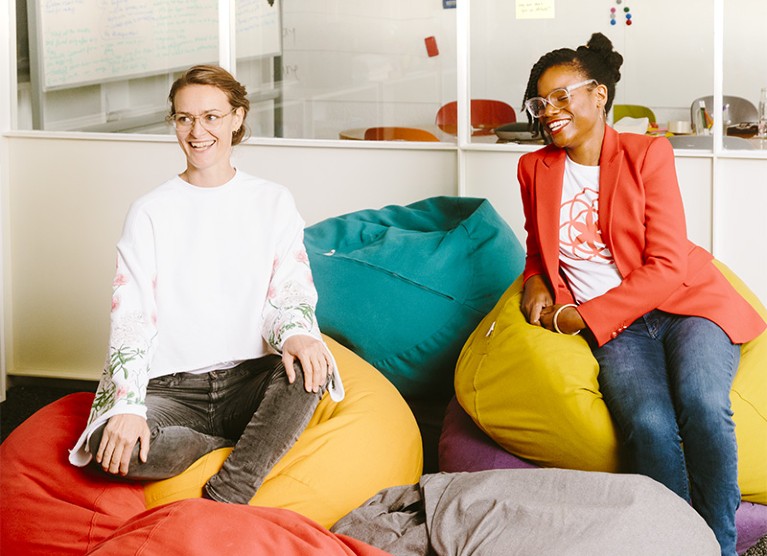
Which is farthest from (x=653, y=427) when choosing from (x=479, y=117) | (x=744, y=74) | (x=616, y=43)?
(x=616, y=43)

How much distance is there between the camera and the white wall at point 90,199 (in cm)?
372

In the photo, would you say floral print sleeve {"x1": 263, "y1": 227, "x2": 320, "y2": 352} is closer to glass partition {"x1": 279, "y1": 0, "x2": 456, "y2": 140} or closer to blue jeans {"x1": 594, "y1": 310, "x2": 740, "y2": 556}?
blue jeans {"x1": 594, "y1": 310, "x2": 740, "y2": 556}

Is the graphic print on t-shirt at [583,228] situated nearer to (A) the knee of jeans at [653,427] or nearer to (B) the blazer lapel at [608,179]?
(B) the blazer lapel at [608,179]

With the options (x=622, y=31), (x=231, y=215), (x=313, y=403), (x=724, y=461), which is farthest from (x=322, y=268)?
(x=622, y=31)

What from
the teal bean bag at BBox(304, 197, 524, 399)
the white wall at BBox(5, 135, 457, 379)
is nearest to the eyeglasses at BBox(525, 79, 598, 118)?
the teal bean bag at BBox(304, 197, 524, 399)

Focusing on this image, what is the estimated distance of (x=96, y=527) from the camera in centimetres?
196

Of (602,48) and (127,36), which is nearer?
(602,48)

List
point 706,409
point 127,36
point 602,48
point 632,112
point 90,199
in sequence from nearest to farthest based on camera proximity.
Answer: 1. point 706,409
2. point 602,48
3. point 90,199
4. point 127,36
5. point 632,112

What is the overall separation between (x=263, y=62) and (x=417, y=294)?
1.65m

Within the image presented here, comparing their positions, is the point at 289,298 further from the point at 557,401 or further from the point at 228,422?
the point at 557,401

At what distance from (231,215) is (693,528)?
3.88 feet

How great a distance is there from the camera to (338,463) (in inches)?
84.3

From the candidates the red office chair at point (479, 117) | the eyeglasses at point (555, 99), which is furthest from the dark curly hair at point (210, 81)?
the red office chair at point (479, 117)

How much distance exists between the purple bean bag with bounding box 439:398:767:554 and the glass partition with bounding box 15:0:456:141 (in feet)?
5.36
